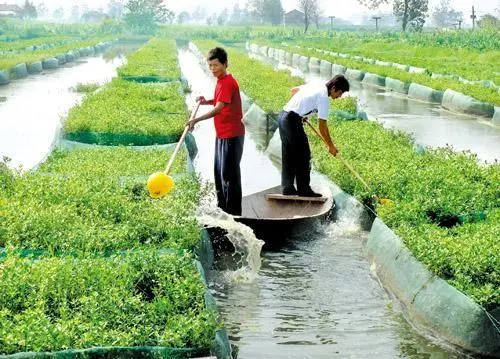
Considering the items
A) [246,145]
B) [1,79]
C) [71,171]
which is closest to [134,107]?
[246,145]

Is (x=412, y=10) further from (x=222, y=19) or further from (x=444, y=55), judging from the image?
(x=222, y=19)

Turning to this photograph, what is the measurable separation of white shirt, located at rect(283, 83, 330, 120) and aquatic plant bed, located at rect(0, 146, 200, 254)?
5.07ft

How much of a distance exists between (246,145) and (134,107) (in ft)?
8.23

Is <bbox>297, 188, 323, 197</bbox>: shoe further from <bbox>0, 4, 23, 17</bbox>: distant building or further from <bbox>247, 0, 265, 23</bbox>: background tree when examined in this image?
<bbox>0, 4, 23, 17</bbox>: distant building

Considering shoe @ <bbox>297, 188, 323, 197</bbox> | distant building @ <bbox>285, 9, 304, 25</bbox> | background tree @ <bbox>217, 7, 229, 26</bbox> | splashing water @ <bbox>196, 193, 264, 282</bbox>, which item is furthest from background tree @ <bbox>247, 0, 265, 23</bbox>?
splashing water @ <bbox>196, 193, 264, 282</bbox>

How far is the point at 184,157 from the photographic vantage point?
430 inches

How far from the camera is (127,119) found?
13.6 m

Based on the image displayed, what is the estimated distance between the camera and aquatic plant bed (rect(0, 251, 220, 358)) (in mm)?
4793

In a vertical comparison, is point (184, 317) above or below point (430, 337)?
above

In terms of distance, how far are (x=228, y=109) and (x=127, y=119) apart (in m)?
5.57

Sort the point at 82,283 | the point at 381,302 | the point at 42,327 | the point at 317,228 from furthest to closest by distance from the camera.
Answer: the point at 317,228, the point at 381,302, the point at 82,283, the point at 42,327

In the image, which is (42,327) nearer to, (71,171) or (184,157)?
(71,171)

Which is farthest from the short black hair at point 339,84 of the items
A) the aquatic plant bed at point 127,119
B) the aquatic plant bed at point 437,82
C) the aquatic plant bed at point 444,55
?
the aquatic plant bed at point 444,55

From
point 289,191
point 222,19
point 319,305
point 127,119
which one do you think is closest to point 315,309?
point 319,305
